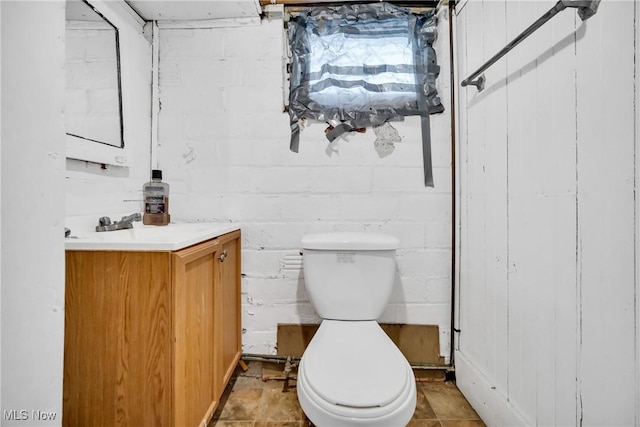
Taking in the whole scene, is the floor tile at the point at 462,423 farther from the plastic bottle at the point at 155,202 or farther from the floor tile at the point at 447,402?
the plastic bottle at the point at 155,202

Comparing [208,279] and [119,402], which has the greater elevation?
[208,279]

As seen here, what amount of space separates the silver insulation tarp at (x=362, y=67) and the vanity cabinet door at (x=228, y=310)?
24.8 inches

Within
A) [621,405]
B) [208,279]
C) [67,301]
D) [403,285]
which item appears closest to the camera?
[621,405]

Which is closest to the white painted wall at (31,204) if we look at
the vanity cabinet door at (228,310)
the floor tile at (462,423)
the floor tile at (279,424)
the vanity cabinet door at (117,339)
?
the vanity cabinet door at (117,339)

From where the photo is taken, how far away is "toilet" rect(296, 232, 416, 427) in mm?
776

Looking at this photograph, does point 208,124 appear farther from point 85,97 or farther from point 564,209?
point 564,209

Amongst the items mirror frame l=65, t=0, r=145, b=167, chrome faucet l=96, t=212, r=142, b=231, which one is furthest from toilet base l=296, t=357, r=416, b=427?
mirror frame l=65, t=0, r=145, b=167

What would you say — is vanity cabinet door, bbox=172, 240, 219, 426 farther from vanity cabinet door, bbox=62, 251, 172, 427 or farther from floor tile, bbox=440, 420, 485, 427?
floor tile, bbox=440, 420, 485, 427

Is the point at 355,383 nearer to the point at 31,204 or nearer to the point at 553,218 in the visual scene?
the point at 553,218

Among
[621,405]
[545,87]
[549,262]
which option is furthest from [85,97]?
[621,405]

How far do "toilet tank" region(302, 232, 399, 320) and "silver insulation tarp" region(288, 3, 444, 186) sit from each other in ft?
1.76

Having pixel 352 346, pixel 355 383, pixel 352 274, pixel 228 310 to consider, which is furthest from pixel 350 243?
pixel 228 310

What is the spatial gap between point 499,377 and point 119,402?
1338 mm

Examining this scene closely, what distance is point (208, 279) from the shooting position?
3.38 feet
